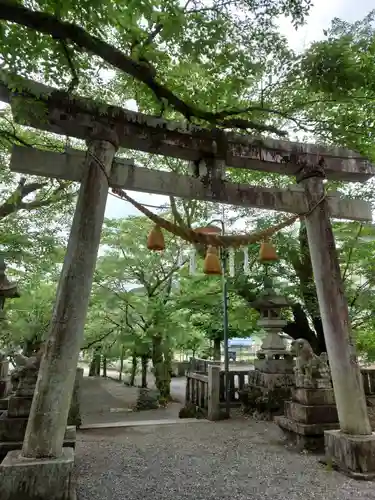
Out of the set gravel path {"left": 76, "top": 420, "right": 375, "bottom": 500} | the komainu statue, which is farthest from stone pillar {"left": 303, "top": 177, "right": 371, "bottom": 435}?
the komainu statue

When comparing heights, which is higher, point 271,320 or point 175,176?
point 175,176

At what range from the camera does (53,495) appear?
3.03m

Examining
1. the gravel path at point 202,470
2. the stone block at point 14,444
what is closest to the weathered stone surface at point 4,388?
the gravel path at point 202,470

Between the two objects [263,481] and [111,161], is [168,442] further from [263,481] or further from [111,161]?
[111,161]

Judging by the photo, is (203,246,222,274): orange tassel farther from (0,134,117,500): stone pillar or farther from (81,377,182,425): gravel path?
(81,377,182,425): gravel path

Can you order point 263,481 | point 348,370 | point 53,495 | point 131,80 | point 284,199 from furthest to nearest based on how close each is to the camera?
point 131,80 < point 284,199 < point 348,370 < point 263,481 < point 53,495

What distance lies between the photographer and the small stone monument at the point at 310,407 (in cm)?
533

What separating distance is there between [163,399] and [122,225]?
248 inches

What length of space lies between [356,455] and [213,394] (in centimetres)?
488

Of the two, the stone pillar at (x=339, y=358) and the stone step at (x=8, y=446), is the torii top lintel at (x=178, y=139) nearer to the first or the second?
the stone pillar at (x=339, y=358)

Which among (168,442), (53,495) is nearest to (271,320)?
(168,442)

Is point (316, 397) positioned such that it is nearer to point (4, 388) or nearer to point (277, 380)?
point (277, 380)

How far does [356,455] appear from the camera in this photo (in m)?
4.10

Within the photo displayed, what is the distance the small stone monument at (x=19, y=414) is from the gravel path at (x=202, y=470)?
77 cm
